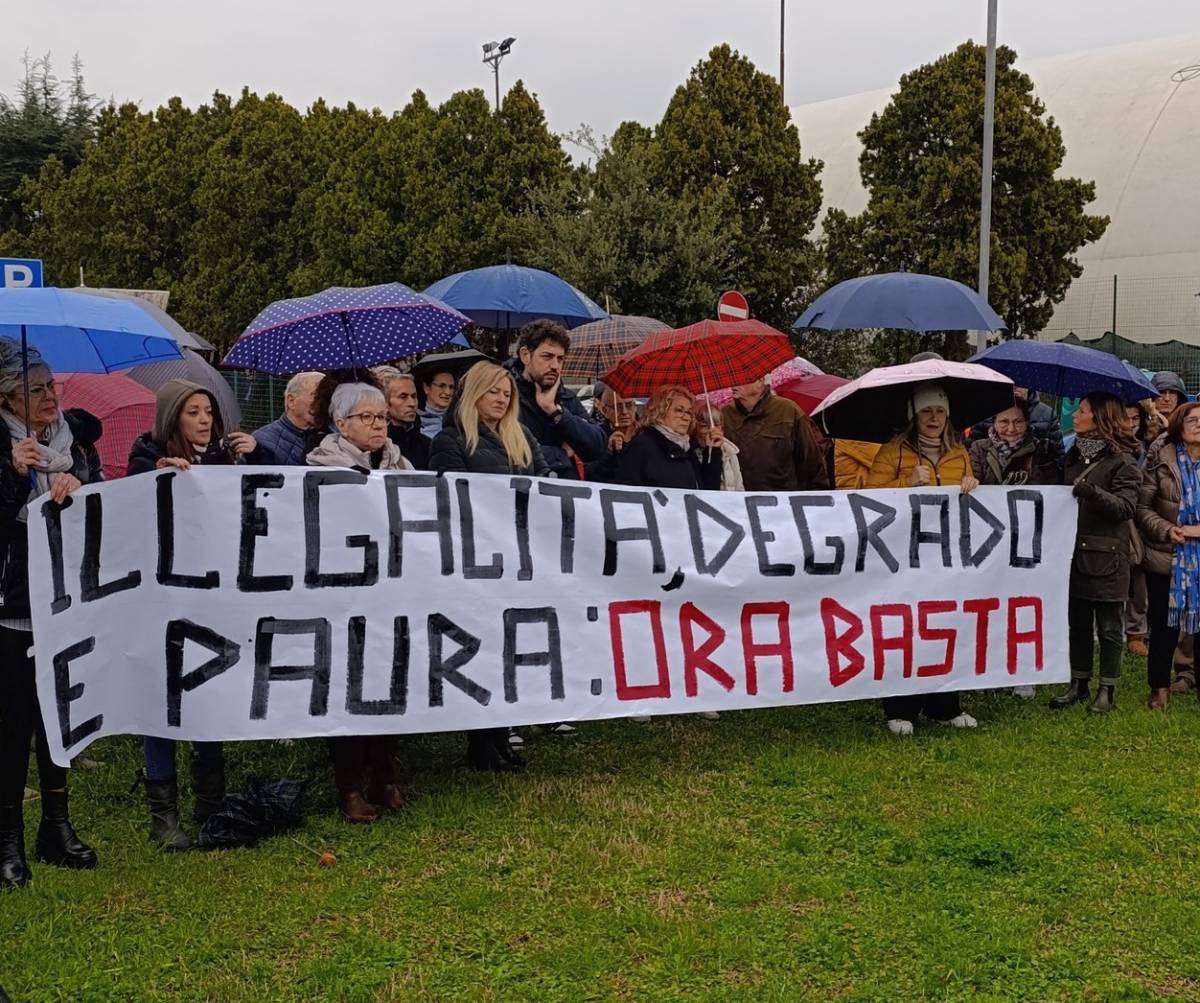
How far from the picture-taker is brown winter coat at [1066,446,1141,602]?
22.2 ft

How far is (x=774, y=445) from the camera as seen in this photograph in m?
7.47

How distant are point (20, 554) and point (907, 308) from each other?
6674mm

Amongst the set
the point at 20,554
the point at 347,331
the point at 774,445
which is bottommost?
the point at 20,554

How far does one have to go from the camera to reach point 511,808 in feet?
18.1

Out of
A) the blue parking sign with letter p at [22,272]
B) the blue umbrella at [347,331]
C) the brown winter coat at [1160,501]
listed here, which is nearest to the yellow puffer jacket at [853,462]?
the brown winter coat at [1160,501]

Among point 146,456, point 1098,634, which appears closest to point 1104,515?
point 1098,634

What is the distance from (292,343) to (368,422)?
189cm

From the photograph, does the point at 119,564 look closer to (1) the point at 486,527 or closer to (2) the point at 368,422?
(2) the point at 368,422

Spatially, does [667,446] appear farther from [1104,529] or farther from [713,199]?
[713,199]

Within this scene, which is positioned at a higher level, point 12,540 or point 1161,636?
point 12,540

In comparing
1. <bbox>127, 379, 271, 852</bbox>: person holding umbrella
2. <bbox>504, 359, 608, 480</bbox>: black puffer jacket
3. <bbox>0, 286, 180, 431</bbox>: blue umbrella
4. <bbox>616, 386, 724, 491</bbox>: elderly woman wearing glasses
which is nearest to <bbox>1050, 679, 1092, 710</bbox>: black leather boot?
<bbox>616, 386, 724, 491</bbox>: elderly woman wearing glasses

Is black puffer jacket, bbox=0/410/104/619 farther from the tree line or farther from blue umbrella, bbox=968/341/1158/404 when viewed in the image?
the tree line

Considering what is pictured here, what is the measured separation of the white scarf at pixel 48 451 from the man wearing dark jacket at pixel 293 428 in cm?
92

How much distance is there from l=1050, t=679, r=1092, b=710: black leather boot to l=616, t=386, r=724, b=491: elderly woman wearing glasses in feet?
7.58
